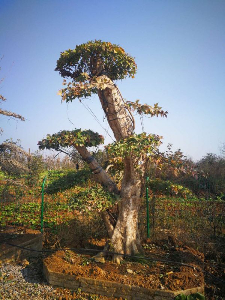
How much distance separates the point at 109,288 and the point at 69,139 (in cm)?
282

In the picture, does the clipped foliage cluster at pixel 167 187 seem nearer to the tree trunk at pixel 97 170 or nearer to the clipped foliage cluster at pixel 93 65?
the tree trunk at pixel 97 170

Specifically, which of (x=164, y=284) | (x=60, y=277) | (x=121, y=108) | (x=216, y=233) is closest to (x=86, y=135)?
(x=121, y=108)

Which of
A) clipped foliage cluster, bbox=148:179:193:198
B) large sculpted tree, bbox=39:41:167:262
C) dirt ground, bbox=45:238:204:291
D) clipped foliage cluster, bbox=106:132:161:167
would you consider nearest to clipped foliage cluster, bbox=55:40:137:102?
large sculpted tree, bbox=39:41:167:262

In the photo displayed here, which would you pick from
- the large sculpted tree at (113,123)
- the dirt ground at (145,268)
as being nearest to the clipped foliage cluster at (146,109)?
the large sculpted tree at (113,123)

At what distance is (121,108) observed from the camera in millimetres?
4777

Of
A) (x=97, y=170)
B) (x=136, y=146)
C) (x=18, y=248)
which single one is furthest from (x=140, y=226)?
(x=136, y=146)

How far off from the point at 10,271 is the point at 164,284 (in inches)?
128

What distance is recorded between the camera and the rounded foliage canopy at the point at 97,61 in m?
4.50

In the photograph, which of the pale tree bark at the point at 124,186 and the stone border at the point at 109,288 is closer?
the stone border at the point at 109,288

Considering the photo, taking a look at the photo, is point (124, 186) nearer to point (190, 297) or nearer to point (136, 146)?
point (136, 146)

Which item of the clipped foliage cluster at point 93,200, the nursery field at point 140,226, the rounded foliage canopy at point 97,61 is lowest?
the nursery field at point 140,226

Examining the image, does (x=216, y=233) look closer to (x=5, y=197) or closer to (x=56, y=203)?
(x=56, y=203)

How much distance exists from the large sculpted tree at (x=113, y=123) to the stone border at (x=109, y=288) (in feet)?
2.65

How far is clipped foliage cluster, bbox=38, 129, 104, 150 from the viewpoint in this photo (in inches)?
177
